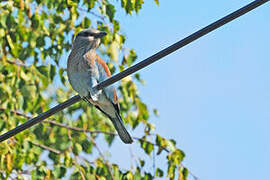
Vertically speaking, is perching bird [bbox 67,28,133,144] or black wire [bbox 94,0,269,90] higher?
perching bird [bbox 67,28,133,144]

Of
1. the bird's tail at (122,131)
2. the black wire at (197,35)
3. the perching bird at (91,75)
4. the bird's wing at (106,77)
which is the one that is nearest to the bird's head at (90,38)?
the perching bird at (91,75)

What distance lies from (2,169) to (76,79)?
97cm

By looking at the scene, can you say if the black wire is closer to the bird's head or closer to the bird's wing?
the bird's wing

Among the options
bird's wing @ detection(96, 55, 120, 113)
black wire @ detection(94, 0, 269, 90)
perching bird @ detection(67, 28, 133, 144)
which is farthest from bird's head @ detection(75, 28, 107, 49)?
black wire @ detection(94, 0, 269, 90)

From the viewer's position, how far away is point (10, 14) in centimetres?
511

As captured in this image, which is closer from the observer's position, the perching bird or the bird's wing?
the perching bird

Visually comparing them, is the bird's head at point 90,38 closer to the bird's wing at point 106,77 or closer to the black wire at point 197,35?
the bird's wing at point 106,77

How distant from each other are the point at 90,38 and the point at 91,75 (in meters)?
0.38

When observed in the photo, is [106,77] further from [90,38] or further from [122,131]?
[122,131]

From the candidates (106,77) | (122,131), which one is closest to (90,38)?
(106,77)

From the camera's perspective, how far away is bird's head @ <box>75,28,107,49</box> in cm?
483

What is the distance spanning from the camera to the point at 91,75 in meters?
4.59

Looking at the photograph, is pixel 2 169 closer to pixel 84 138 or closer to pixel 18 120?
pixel 18 120

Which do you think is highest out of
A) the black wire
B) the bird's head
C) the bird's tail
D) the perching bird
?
the bird's head
